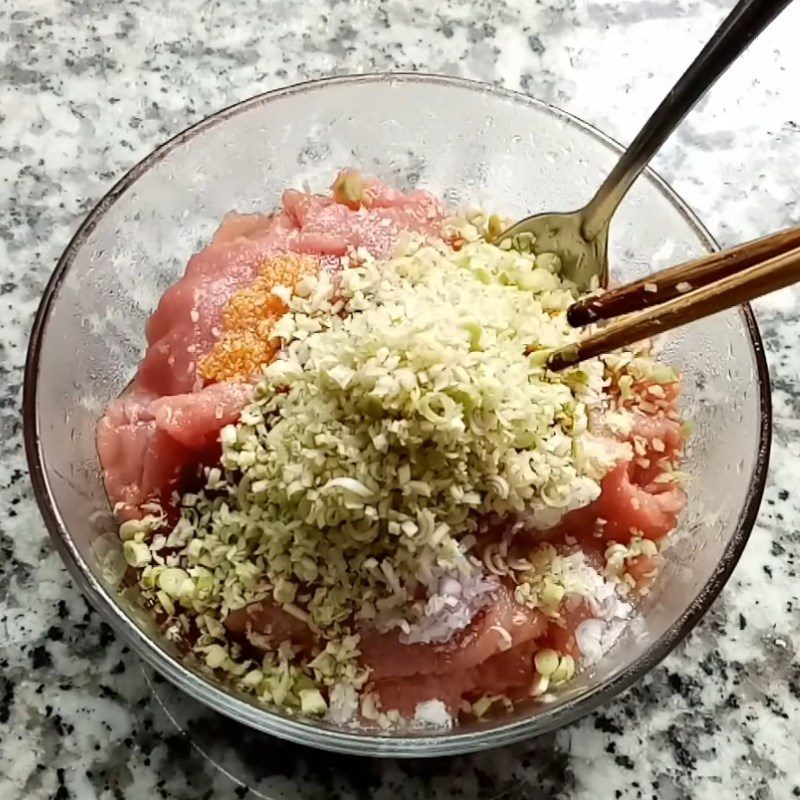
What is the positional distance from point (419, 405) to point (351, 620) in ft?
0.80

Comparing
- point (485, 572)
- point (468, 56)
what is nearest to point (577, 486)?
point (485, 572)

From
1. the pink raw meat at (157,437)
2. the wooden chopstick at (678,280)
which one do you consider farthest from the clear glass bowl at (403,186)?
the wooden chopstick at (678,280)

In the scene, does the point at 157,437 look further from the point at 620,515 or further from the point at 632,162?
the point at 632,162

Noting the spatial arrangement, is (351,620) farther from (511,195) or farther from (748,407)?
(511,195)

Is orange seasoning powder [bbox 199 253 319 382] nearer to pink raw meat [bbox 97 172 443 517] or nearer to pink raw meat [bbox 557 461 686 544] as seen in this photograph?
pink raw meat [bbox 97 172 443 517]

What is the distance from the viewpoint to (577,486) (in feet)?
3.72

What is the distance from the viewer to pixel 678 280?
1.16 meters

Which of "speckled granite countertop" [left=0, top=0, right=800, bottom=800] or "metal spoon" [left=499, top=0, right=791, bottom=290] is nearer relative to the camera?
"metal spoon" [left=499, top=0, right=791, bottom=290]

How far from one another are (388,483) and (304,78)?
93cm

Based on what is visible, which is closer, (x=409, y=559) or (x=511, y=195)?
(x=409, y=559)

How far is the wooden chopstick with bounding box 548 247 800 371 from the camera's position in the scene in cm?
102

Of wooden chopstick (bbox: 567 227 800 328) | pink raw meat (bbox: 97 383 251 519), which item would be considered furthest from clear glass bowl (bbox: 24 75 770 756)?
wooden chopstick (bbox: 567 227 800 328)

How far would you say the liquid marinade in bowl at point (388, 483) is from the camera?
3.55ft

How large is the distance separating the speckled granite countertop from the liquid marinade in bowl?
16 cm
